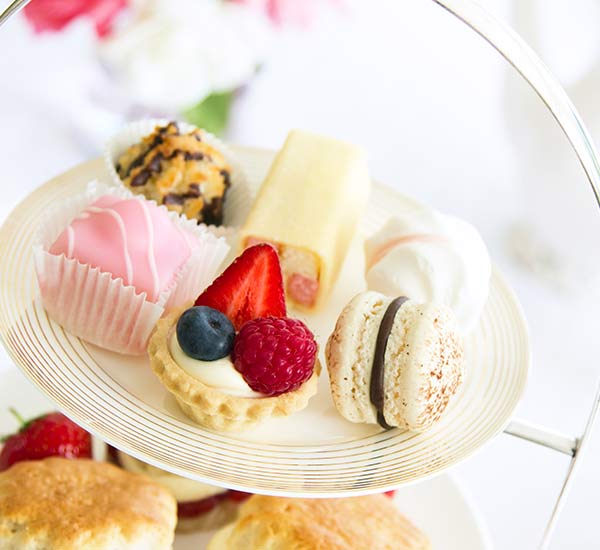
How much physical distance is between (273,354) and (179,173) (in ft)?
1.34

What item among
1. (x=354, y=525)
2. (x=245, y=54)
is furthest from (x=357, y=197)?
(x=245, y=54)

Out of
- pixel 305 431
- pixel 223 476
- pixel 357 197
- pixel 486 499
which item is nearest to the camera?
pixel 223 476

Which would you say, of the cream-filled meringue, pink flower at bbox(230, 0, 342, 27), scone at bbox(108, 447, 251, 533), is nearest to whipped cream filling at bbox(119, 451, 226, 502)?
scone at bbox(108, 447, 251, 533)

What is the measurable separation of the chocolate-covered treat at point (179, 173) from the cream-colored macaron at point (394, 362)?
1.13 ft

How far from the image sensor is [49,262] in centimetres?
114

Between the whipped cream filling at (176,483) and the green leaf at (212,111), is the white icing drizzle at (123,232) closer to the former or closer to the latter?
the whipped cream filling at (176,483)

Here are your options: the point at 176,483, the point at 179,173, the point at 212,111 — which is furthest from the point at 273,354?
the point at 212,111

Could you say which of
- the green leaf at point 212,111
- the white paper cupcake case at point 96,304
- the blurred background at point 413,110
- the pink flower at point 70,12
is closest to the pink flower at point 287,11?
the blurred background at point 413,110

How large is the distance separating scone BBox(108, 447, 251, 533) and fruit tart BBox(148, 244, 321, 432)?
17.0 inches

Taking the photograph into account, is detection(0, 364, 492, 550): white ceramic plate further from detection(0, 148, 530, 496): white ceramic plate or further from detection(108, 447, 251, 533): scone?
detection(0, 148, 530, 496): white ceramic plate

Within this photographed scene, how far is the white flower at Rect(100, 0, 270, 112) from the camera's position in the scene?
1861 mm

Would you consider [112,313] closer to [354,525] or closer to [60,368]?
[60,368]

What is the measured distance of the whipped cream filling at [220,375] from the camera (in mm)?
1034

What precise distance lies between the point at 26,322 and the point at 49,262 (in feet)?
0.25
